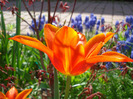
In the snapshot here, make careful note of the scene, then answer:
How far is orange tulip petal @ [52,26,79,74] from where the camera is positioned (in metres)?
0.49

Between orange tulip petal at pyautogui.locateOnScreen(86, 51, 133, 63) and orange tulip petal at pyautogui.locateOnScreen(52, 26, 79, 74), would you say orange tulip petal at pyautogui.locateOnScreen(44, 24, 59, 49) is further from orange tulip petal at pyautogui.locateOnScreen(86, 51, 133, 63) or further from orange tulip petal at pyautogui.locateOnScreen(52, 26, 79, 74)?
orange tulip petal at pyautogui.locateOnScreen(86, 51, 133, 63)

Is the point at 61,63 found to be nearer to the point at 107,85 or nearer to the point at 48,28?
the point at 48,28

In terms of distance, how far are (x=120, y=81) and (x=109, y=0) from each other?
10.1 m

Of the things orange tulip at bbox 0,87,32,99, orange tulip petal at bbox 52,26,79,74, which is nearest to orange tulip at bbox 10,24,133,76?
orange tulip petal at bbox 52,26,79,74

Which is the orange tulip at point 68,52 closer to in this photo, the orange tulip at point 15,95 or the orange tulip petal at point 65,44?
the orange tulip petal at point 65,44

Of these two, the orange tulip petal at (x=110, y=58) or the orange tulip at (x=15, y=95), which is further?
the orange tulip at (x=15, y=95)

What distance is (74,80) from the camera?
1833 millimetres

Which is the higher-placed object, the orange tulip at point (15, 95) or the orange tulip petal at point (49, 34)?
the orange tulip petal at point (49, 34)

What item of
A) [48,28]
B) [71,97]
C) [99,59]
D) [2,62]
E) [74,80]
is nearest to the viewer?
[99,59]

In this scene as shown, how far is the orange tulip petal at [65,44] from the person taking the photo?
49 cm

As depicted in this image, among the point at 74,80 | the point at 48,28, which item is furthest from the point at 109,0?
the point at 48,28

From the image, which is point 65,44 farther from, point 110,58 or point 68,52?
point 110,58

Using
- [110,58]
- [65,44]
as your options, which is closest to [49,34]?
[65,44]

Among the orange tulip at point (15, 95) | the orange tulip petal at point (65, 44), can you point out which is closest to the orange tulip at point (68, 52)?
the orange tulip petal at point (65, 44)
